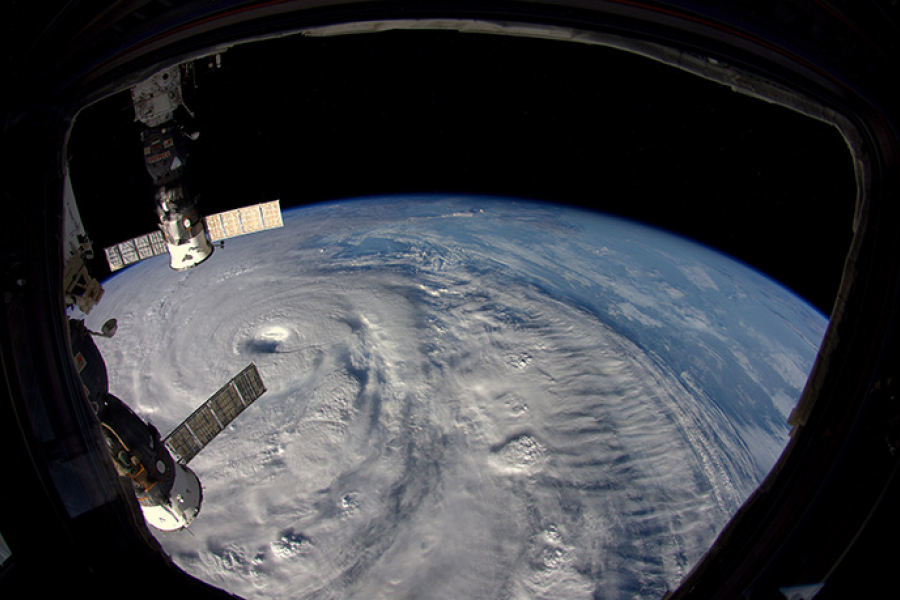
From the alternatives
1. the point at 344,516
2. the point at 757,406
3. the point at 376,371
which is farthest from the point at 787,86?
the point at 757,406

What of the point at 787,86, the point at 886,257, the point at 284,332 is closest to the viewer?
the point at 886,257

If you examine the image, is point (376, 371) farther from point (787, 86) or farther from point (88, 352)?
point (787, 86)

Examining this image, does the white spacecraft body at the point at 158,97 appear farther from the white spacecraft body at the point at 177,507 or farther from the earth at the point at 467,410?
the earth at the point at 467,410

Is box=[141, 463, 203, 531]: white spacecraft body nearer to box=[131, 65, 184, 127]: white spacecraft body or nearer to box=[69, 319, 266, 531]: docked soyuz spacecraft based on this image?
box=[69, 319, 266, 531]: docked soyuz spacecraft

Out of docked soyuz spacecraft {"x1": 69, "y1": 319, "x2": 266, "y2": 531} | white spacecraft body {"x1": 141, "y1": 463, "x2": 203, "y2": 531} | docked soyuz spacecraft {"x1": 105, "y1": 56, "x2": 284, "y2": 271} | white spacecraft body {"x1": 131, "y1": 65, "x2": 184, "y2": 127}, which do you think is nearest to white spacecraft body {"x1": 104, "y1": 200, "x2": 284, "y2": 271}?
docked soyuz spacecraft {"x1": 105, "y1": 56, "x2": 284, "y2": 271}

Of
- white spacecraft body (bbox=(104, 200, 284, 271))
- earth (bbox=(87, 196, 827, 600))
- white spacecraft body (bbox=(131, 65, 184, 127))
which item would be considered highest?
white spacecraft body (bbox=(131, 65, 184, 127))

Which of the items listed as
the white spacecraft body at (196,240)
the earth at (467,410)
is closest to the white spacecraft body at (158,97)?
the white spacecraft body at (196,240)
